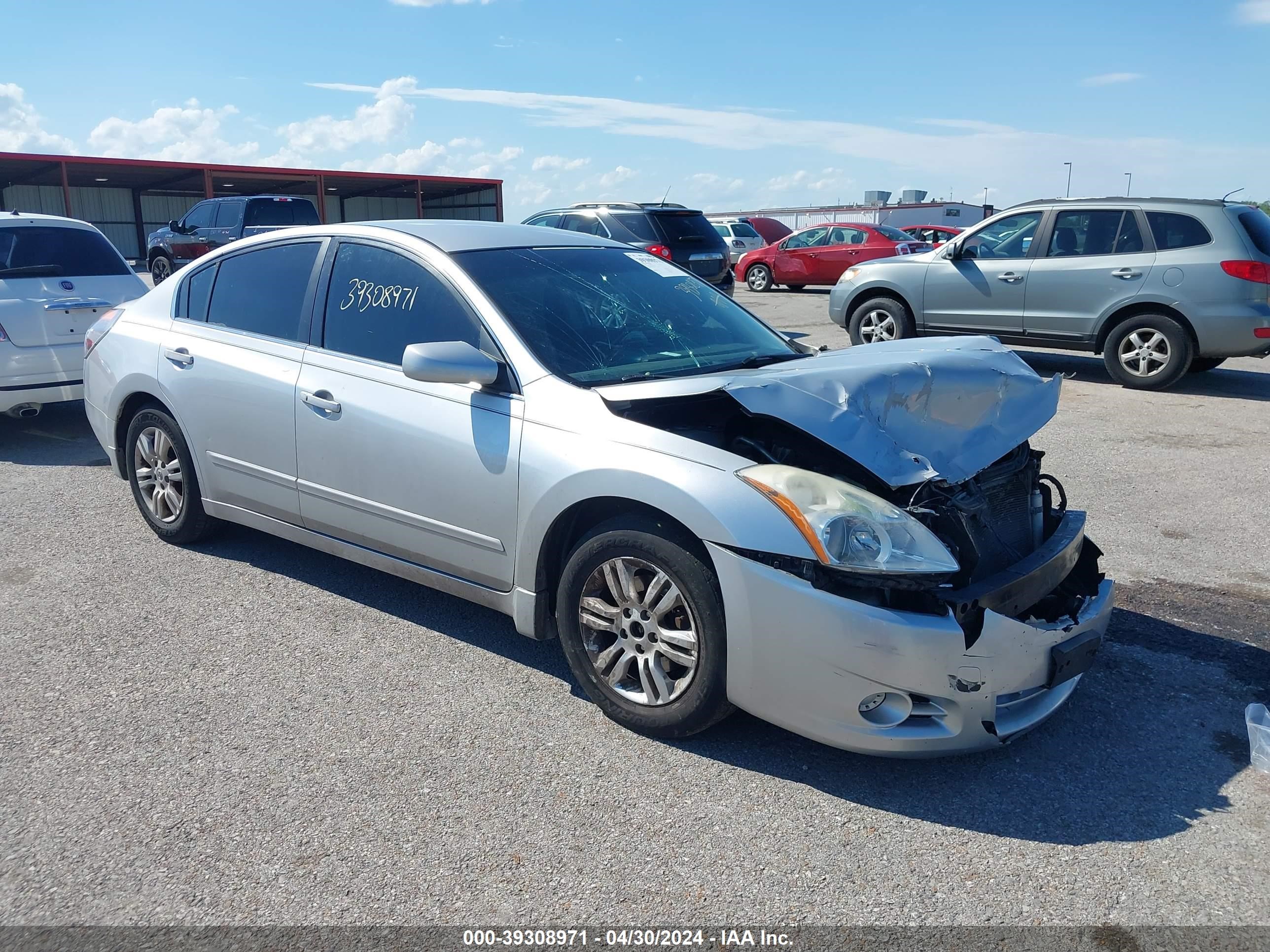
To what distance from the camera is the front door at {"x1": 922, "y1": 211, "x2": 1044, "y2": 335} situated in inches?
427

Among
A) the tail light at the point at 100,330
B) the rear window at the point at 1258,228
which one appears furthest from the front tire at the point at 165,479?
the rear window at the point at 1258,228

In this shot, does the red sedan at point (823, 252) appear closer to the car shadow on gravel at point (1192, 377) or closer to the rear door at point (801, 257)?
the rear door at point (801, 257)

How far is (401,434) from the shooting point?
4.04m

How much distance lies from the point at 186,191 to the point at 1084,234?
37072 millimetres

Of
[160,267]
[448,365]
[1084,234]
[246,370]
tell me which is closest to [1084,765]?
[448,365]

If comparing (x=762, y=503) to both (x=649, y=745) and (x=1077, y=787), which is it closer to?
(x=649, y=745)

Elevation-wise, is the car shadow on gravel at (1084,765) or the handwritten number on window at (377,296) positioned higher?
the handwritten number on window at (377,296)

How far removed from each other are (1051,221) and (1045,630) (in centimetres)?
862

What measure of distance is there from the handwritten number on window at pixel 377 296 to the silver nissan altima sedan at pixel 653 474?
0.02 meters

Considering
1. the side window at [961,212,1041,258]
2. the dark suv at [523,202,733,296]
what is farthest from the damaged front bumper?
the dark suv at [523,202,733,296]

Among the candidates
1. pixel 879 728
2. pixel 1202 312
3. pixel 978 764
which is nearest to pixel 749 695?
pixel 879 728

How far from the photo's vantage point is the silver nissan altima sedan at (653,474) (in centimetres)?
311

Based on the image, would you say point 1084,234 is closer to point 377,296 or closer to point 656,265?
point 656,265

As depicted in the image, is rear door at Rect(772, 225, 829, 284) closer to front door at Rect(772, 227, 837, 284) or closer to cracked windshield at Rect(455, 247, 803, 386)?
front door at Rect(772, 227, 837, 284)
